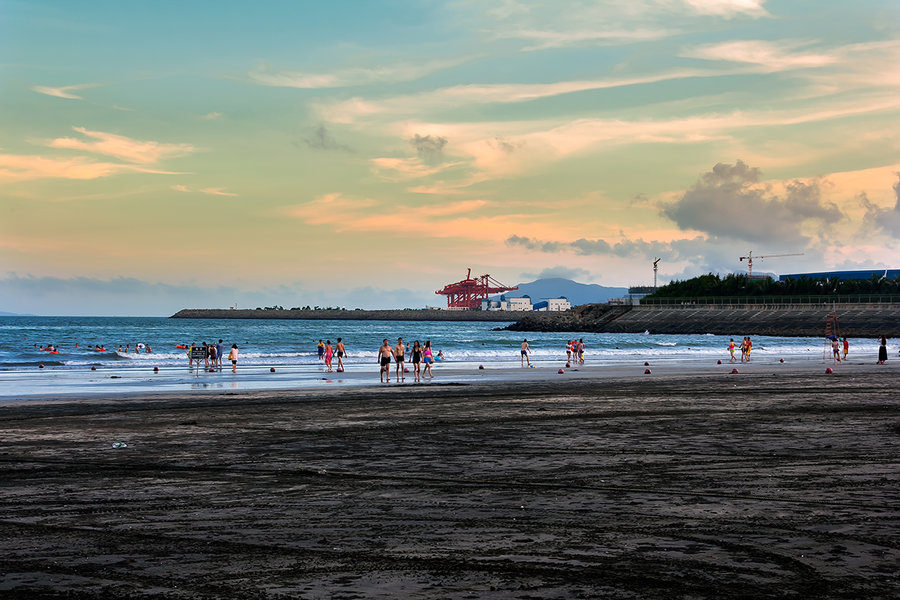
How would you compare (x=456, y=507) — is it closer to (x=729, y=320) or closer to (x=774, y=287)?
(x=729, y=320)

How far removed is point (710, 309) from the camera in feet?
445

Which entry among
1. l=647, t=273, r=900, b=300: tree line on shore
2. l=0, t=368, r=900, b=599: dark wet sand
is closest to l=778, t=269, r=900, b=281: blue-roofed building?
l=647, t=273, r=900, b=300: tree line on shore

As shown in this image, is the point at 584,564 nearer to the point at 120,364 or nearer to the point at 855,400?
the point at 855,400

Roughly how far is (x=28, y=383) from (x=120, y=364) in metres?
18.3

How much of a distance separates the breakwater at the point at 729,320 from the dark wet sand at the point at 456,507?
9576 cm

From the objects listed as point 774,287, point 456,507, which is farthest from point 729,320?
point 456,507

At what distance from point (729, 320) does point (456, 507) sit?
12293 centimetres

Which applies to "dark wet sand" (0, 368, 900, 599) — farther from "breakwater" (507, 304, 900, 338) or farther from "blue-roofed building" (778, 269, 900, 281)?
"blue-roofed building" (778, 269, 900, 281)

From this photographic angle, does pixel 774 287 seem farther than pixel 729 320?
Yes

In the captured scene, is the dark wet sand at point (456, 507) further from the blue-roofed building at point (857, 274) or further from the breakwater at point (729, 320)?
the blue-roofed building at point (857, 274)

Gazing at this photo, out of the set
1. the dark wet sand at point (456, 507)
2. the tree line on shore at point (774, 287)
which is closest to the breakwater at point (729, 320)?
the tree line on shore at point (774, 287)

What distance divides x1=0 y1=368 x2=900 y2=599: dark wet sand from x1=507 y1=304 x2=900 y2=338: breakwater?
95757 mm

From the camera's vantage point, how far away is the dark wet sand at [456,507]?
669 cm

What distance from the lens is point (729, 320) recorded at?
12600cm
